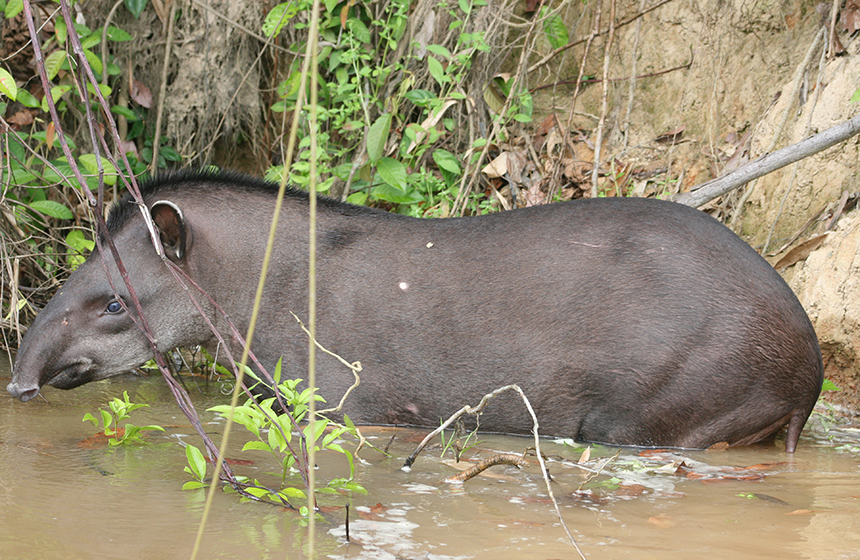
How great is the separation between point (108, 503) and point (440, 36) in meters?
4.60

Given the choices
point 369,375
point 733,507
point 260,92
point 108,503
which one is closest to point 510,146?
point 260,92

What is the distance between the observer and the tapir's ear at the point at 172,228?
3.84 meters

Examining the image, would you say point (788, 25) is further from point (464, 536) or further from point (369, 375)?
point (464, 536)

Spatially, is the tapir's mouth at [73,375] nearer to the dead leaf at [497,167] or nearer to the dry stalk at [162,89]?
the dry stalk at [162,89]

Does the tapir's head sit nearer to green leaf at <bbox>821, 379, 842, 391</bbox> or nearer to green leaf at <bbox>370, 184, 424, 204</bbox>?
green leaf at <bbox>370, 184, 424, 204</bbox>

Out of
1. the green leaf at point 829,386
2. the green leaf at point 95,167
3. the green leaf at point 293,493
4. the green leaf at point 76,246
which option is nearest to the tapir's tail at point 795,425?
the green leaf at point 829,386

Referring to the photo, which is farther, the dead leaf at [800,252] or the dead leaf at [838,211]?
the dead leaf at [838,211]

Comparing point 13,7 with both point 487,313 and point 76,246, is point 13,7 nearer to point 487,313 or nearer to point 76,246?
point 76,246

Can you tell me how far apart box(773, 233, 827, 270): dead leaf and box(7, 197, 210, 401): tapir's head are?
130 inches

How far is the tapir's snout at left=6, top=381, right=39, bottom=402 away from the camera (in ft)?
12.5

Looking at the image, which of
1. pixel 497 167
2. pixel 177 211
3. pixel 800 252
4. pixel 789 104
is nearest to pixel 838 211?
pixel 800 252

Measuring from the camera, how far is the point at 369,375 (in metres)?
3.92

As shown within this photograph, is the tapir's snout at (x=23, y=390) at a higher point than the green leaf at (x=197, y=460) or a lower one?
lower

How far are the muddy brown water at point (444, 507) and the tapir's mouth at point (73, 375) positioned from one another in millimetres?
345
